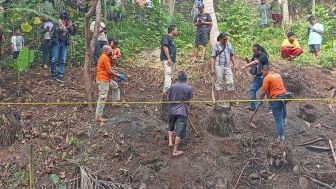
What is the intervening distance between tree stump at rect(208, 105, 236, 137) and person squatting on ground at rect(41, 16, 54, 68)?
4.98 m

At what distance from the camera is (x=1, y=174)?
11.0 meters

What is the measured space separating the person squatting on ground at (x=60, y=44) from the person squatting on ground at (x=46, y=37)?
29 centimetres

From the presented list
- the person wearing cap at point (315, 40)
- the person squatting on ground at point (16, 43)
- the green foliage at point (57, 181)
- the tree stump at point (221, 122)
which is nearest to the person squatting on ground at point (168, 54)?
the tree stump at point (221, 122)

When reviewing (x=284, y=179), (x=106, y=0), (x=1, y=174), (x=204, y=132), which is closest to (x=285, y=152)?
(x=284, y=179)

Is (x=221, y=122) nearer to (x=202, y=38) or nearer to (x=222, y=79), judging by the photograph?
(x=222, y=79)

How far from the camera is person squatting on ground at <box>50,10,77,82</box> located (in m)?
13.9

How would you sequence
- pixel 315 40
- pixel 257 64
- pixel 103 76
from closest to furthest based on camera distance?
1. pixel 103 76
2. pixel 257 64
3. pixel 315 40

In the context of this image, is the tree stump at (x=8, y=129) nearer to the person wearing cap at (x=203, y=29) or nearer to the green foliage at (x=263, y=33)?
the person wearing cap at (x=203, y=29)

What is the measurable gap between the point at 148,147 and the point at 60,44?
4216mm

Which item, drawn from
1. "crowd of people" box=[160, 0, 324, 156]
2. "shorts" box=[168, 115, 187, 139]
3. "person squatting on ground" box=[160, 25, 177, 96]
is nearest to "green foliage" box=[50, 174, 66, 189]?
"crowd of people" box=[160, 0, 324, 156]

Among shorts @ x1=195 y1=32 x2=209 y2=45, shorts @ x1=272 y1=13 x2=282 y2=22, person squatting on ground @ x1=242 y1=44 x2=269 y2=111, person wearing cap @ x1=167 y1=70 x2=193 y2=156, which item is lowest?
person wearing cap @ x1=167 y1=70 x2=193 y2=156

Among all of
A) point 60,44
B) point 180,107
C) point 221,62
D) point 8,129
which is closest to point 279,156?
point 180,107

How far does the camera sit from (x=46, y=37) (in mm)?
14336

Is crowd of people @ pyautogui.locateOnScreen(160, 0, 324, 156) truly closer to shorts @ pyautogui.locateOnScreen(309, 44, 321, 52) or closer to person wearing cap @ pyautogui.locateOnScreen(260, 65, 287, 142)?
person wearing cap @ pyautogui.locateOnScreen(260, 65, 287, 142)
